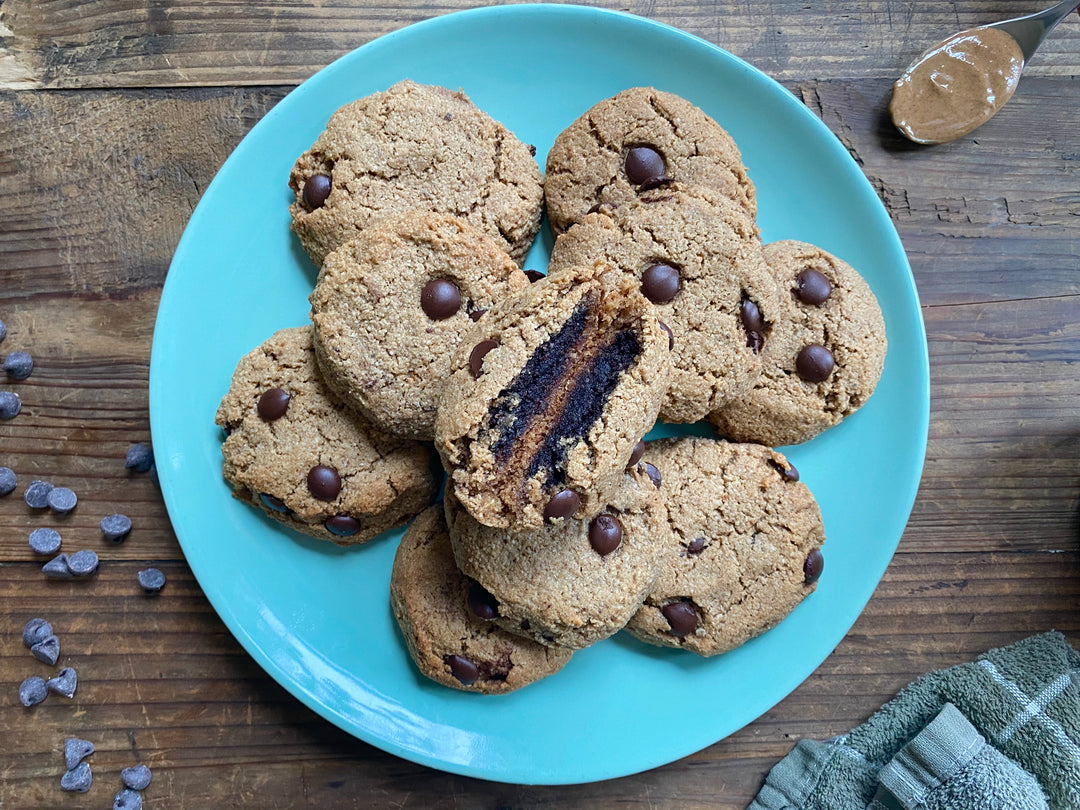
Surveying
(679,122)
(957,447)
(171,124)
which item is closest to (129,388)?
(171,124)

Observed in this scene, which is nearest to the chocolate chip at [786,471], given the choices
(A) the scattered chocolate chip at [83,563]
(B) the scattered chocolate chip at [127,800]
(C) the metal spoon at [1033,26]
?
(C) the metal spoon at [1033,26]

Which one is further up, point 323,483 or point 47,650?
point 323,483

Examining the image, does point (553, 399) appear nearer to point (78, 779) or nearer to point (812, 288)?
point (812, 288)

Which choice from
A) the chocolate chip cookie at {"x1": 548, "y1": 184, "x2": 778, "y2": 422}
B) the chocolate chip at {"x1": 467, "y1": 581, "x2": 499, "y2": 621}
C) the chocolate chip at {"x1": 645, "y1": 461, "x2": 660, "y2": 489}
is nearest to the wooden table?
the chocolate chip at {"x1": 467, "y1": 581, "x2": 499, "y2": 621}

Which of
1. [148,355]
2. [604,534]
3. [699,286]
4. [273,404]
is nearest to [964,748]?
[604,534]

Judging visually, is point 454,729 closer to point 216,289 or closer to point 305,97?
point 216,289
